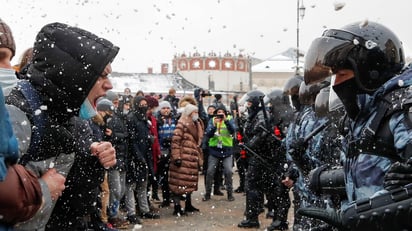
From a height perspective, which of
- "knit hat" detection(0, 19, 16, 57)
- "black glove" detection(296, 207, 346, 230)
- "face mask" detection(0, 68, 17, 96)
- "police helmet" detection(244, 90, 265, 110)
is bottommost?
"police helmet" detection(244, 90, 265, 110)

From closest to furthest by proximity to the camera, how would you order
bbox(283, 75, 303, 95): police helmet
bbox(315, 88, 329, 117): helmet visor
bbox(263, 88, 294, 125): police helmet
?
bbox(315, 88, 329, 117): helmet visor → bbox(283, 75, 303, 95): police helmet → bbox(263, 88, 294, 125): police helmet

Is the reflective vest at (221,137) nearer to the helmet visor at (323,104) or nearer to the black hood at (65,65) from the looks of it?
the helmet visor at (323,104)

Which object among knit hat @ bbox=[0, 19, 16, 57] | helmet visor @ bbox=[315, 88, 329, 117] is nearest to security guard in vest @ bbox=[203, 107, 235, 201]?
helmet visor @ bbox=[315, 88, 329, 117]

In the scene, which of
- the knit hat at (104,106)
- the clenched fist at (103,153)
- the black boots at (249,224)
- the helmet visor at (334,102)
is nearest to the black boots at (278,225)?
the black boots at (249,224)

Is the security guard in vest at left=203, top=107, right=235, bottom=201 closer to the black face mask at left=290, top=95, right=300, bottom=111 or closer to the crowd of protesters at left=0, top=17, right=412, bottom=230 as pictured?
the black face mask at left=290, top=95, right=300, bottom=111

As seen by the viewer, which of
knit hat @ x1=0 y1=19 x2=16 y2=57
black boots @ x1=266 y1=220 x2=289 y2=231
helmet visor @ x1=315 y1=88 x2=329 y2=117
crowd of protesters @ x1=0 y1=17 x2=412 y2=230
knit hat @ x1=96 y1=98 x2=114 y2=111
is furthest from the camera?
black boots @ x1=266 y1=220 x2=289 y2=231

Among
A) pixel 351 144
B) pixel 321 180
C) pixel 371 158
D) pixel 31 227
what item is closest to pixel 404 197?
pixel 371 158

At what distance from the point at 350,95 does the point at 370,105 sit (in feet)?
0.62

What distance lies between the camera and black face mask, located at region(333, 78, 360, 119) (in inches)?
115

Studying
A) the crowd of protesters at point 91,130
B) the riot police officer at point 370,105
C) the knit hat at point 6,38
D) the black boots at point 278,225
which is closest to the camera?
the crowd of protesters at point 91,130

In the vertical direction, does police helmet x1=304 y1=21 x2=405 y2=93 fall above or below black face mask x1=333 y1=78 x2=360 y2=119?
above

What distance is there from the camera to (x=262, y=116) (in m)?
8.94

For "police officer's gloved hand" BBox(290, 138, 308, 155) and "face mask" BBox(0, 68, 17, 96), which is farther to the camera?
"police officer's gloved hand" BBox(290, 138, 308, 155)

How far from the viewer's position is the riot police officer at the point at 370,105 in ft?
7.55
